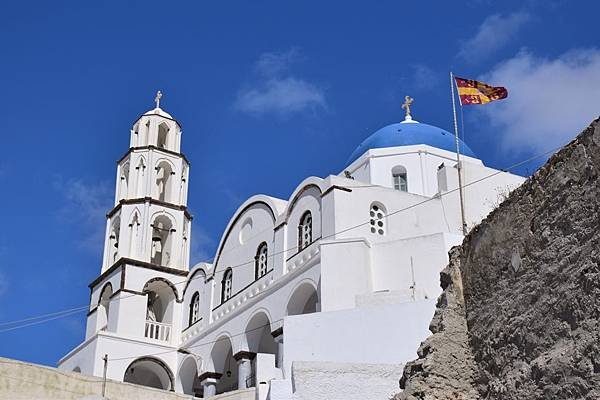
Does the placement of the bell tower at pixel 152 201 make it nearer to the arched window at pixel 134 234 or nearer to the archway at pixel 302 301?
the arched window at pixel 134 234

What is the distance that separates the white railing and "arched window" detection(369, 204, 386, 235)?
345 inches

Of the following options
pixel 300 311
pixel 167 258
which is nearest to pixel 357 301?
pixel 300 311

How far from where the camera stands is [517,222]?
6.43 m

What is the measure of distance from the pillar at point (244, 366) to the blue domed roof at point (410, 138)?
22.8 feet

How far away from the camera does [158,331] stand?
86.9ft

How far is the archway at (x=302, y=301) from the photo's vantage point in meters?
20.7

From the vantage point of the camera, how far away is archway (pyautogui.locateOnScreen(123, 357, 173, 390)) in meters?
25.3

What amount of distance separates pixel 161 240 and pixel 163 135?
393 cm

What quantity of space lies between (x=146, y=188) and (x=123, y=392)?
10.5 m

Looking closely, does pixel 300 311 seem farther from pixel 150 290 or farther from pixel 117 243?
pixel 117 243

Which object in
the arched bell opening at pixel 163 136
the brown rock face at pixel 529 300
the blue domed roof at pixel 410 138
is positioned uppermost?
the arched bell opening at pixel 163 136

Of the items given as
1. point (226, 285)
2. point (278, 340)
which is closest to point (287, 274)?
point (278, 340)

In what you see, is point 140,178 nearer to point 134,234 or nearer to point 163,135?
point 134,234

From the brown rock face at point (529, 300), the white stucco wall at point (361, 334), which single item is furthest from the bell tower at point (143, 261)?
the brown rock face at point (529, 300)
